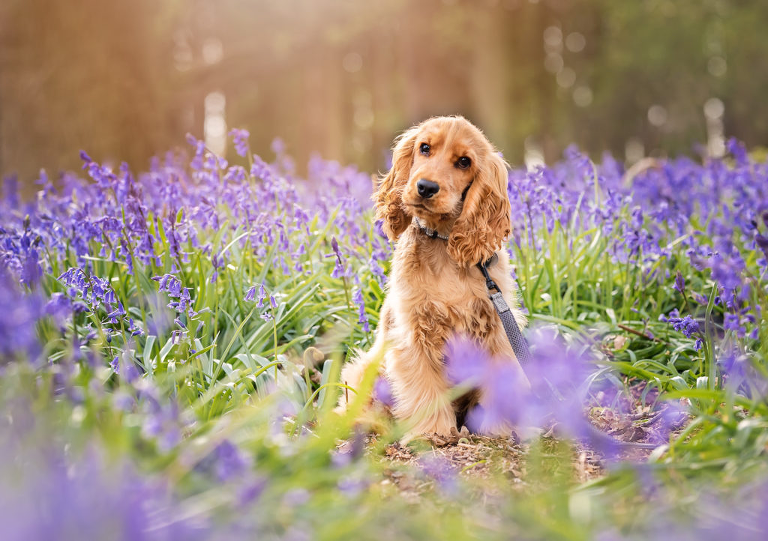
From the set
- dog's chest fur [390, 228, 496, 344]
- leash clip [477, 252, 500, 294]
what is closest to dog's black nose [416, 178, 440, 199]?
dog's chest fur [390, 228, 496, 344]

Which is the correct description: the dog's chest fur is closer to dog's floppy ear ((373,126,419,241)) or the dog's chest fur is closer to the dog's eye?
dog's floppy ear ((373,126,419,241))

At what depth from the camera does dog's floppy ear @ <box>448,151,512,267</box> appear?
328cm

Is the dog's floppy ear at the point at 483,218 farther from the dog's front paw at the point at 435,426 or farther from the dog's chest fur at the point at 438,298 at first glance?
the dog's front paw at the point at 435,426

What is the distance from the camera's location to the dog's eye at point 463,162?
3438mm

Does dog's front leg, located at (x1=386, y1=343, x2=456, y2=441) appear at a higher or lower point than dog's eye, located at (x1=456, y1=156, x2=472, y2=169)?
lower

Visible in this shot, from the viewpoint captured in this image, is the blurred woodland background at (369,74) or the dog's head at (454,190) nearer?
the dog's head at (454,190)

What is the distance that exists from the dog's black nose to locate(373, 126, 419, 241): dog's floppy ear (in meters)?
0.43

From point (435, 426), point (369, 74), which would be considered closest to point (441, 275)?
point (435, 426)

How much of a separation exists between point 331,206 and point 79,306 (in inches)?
141

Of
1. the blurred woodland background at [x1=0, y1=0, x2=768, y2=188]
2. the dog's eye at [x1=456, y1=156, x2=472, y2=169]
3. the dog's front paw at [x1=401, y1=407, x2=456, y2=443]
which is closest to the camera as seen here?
the dog's front paw at [x1=401, y1=407, x2=456, y2=443]

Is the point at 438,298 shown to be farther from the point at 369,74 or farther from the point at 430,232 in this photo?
the point at 369,74

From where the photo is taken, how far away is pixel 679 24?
17.7 m

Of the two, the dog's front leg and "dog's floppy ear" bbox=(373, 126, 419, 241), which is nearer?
the dog's front leg

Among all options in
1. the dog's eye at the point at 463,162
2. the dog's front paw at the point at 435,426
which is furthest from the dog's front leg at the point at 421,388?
the dog's eye at the point at 463,162
